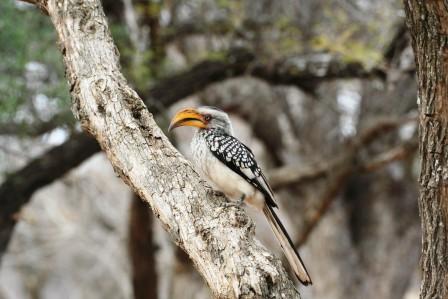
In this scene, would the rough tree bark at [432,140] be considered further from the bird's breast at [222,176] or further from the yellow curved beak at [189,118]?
the yellow curved beak at [189,118]

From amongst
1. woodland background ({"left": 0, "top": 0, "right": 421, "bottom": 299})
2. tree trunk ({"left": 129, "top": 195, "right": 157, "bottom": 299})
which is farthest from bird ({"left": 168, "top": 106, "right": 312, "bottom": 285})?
tree trunk ({"left": 129, "top": 195, "right": 157, "bottom": 299})

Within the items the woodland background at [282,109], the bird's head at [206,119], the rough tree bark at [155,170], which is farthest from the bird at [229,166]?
the woodland background at [282,109]

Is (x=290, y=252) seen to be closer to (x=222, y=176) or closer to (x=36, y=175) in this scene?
(x=222, y=176)

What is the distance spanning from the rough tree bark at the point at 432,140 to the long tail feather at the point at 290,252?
458 millimetres

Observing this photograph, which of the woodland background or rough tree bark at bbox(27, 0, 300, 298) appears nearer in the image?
rough tree bark at bbox(27, 0, 300, 298)

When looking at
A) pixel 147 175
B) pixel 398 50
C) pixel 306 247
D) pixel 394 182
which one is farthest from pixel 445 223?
pixel 306 247

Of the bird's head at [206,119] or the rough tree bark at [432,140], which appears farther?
the bird's head at [206,119]

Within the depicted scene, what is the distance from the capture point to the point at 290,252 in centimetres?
285

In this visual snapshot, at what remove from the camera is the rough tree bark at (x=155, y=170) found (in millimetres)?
2277

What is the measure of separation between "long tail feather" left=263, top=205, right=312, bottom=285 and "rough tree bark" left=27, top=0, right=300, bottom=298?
1.33 ft

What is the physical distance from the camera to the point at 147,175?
101 inches

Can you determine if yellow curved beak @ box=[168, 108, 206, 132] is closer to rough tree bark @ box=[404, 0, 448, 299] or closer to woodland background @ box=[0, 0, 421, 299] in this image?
rough tree bark @ box=[404, 0, 448, 299]

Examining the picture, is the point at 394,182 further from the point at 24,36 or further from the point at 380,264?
the point at 24,36

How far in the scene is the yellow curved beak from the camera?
3348 mm
